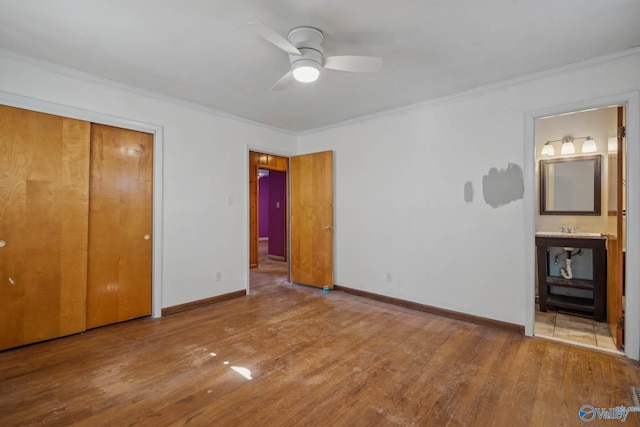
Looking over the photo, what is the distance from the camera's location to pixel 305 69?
88.7 inches

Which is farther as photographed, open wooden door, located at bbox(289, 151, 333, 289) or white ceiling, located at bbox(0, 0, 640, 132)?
open wooden door, located at bbox(289, 151, 333, 289)

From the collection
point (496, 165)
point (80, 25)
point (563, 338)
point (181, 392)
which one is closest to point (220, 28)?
point (80, 25)

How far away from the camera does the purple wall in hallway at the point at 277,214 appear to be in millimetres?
7359

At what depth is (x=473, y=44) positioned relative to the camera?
239cm

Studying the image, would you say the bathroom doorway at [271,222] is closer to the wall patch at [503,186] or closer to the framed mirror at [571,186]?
the wall patch at [503,186]

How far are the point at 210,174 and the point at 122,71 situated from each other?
1429 mm

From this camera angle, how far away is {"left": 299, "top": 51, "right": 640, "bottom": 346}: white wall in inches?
115

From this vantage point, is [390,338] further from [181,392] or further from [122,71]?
[122,71]

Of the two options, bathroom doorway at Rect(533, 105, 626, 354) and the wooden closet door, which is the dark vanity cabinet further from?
the wooden closet door

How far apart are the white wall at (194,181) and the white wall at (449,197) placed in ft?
4.76

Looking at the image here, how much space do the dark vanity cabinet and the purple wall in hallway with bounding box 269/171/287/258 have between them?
505 cm

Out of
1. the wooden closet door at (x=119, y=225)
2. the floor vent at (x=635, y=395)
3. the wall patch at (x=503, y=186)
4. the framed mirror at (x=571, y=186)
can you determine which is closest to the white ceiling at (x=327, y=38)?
the wooden closet door at (x=119, y=225)

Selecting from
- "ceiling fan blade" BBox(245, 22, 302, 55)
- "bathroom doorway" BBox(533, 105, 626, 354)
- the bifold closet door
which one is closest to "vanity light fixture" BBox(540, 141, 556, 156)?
"bathroom doorway" BBox(533, 105, 626, 354)

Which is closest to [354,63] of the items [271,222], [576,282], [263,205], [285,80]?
[285,80]
